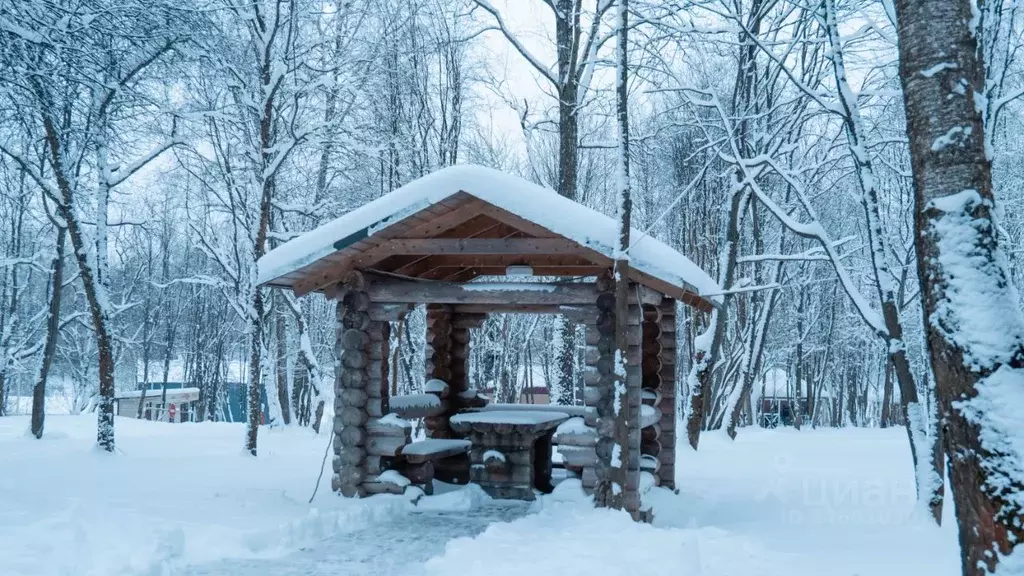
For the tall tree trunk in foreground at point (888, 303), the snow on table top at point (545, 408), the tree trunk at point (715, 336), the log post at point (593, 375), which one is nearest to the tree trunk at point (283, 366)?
the snow on table top at point (545, 408)

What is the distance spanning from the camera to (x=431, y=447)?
9.84 m

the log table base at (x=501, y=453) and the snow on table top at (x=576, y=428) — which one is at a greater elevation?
the snow on table top at (x=576, y=428)

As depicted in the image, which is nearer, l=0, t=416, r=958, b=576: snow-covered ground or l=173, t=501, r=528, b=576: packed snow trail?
l=0, t=416, r=958, b=576: snow-covered ground

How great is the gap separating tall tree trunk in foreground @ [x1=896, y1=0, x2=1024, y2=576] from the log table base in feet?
20.6

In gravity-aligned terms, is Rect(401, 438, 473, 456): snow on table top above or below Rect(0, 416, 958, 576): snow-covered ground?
above

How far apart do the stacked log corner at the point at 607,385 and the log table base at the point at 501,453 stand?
1383 mm

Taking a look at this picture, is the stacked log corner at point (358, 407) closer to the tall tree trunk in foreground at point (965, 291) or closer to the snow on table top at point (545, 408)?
the snow on table top at point (545, 408)

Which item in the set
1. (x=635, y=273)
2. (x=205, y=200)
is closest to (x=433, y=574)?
(x=635, y=273)

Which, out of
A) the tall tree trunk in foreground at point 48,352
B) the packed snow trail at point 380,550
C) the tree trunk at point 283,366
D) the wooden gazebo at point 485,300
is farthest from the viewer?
the tree trunk at point 283,366

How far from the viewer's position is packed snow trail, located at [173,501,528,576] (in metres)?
6.12

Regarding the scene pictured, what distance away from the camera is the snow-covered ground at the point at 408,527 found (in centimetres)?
582

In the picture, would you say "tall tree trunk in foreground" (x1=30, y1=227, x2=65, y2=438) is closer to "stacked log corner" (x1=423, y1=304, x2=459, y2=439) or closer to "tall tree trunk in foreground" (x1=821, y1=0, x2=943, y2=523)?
"stacked log corner" (x1=423, y1=304, x2=459, y2=439)

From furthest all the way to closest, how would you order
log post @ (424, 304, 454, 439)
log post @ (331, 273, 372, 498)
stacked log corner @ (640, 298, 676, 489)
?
log post @ (424, 304, 454, 439) < stacked log corner @ (640, 298, 676, 489) < log post @ (331, 273, 372, 498)

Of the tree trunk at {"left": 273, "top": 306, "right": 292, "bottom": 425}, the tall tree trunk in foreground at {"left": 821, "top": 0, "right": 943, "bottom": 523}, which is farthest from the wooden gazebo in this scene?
the tree trunk at {"left": 273, "top": 306, "right": 292, "bottom": 425}
